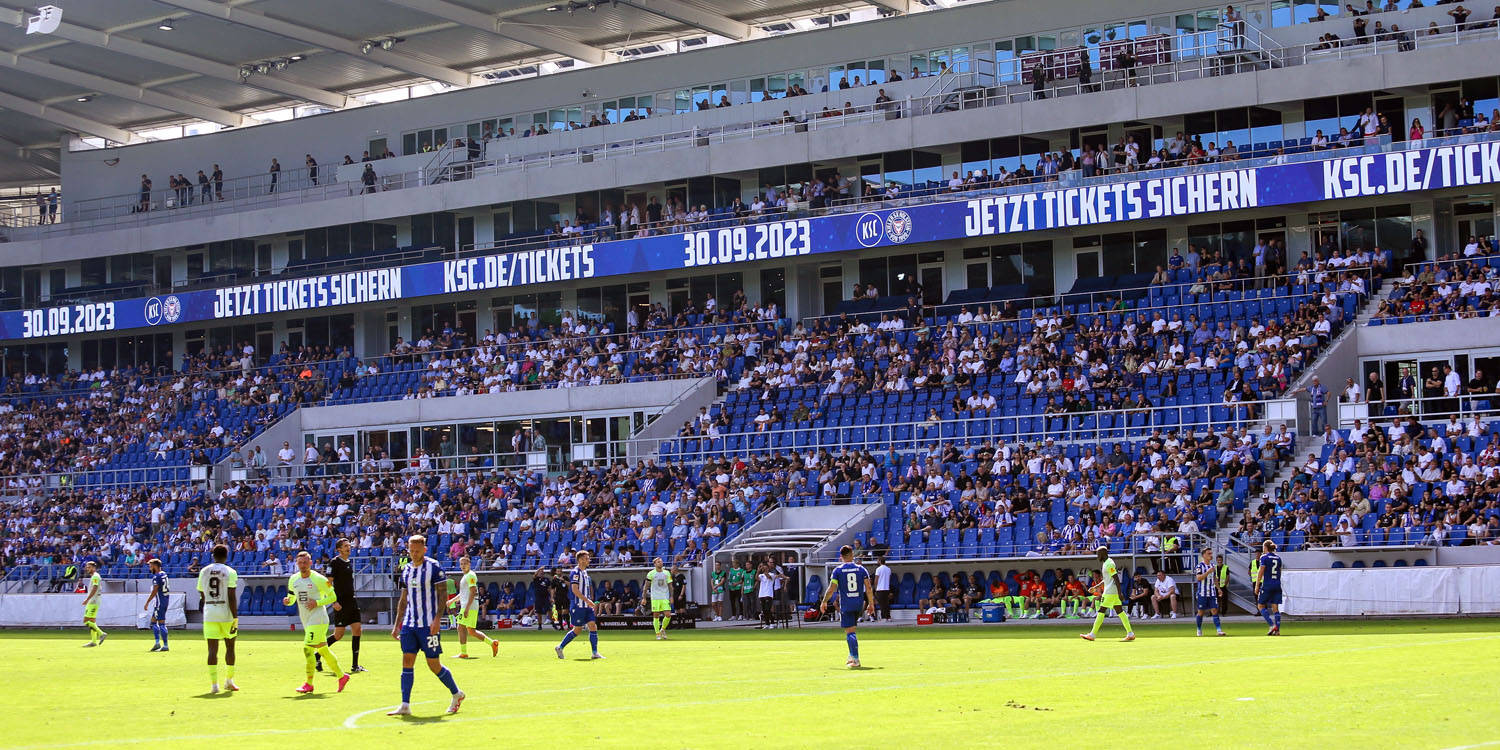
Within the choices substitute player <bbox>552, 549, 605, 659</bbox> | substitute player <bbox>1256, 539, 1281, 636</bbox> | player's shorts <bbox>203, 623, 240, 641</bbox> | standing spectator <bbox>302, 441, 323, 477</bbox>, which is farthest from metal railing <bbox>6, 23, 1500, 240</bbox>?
player's shorts <bbox>203, 623, 240, 641</bbox>

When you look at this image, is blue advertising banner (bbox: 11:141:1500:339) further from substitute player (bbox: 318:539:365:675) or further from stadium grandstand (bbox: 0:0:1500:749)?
substitute player (bbox: 318:539:365:675)

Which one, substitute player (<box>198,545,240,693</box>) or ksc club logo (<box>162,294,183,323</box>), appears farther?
ksc club logo (<box>162,294,183,323</box>)

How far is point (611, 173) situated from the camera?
5697 cm

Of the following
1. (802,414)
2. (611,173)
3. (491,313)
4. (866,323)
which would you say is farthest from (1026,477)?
(491,313)

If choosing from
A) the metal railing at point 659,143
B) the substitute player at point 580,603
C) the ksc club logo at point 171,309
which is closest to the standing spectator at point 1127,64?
the metal railing at point 659,143

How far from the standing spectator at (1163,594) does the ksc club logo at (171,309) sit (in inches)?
1731

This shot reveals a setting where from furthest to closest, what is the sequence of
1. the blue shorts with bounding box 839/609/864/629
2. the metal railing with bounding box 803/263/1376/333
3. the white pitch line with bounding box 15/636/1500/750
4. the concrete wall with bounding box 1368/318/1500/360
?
the metal railing with bounding box 803/263/1376/333, the concrete wall with bounding box 1368/318/1500/360, the blue shorts with bounding box 839/609/864/629, the white pitch line with bounding box 15/636/1500/750

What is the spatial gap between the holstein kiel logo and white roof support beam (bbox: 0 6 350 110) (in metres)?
27.0

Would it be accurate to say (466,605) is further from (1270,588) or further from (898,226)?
(898,226)

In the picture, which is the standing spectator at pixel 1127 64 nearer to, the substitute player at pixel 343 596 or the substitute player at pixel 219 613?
the substitute player at pixel 343 596

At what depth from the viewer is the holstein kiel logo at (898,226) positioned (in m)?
51.1

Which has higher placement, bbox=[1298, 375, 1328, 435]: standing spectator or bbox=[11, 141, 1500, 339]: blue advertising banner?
bbox=[11, 141, 1500, 339]: blue advertising banner

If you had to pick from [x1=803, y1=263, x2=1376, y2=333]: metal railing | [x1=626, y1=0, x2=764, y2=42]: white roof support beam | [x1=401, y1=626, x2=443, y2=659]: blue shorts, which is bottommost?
[x1=401, y1=626, x2=443, y2=659]: blue shorts

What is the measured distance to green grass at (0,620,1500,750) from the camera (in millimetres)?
13820
